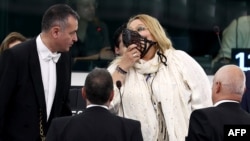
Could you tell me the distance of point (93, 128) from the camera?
6031 mm

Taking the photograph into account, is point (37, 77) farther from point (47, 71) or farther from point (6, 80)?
point (6, 80)

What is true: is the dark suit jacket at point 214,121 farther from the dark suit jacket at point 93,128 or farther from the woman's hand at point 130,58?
the woman's hand at point 130,58

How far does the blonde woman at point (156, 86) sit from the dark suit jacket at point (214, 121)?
103 cm

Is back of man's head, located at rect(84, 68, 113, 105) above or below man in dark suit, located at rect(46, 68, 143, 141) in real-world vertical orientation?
above

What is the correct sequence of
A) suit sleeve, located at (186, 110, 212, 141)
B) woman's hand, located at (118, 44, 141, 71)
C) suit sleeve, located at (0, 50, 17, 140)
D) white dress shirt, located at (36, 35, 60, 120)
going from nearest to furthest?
suit sleeve, located at (186, 110, 212, 141) → suit sleeve, located at (0, 50, 17, 140) → white dress shirt, located at (36, 35, 60, 120) → woman's hand, located at (118, 44, 141, 71)

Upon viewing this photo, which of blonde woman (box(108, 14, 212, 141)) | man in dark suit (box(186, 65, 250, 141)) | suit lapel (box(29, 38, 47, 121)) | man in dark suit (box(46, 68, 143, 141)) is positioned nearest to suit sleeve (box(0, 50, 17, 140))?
suit lapel (box(29, 38, 47, 121))

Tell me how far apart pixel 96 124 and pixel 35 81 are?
1.20 meters

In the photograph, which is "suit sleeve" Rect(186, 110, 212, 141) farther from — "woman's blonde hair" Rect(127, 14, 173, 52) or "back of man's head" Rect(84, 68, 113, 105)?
"woman's blonde hair" Rect(127, 14, 173, 52)

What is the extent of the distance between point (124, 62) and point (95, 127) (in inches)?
58.9

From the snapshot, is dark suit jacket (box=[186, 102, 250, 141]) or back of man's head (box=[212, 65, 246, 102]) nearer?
dark suit jacket (box=[186, 102, 250, 141])

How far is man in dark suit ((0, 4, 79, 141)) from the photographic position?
23.2 ft

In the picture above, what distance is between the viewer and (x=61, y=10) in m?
7.25

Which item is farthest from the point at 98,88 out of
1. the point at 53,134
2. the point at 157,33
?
the point at 157,33

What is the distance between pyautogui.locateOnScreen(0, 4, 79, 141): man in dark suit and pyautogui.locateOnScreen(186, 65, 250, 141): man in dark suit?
4.24 feet
